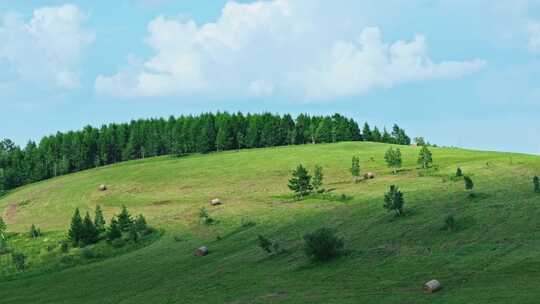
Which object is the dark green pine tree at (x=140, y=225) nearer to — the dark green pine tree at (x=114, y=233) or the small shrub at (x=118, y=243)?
the small shrub at (x=118, y=243)

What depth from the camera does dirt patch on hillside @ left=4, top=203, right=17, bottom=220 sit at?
420ft

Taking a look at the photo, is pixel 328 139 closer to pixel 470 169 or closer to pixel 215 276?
pixel 470 169

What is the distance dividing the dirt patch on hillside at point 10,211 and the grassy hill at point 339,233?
1.98 metres

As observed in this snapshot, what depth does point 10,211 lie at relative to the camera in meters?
135

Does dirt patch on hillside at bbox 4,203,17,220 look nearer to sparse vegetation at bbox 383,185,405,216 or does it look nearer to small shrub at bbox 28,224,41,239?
small shrub at bbox 28,224,41,239

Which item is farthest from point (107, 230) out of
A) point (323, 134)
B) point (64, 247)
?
point (323, 134)

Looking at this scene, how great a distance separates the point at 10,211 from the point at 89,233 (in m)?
50.6

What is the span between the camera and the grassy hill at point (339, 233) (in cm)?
4544

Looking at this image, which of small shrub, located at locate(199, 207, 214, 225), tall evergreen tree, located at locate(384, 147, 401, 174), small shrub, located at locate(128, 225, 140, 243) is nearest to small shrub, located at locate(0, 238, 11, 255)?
small shrub, located at locate(128, 225, 140, 243)

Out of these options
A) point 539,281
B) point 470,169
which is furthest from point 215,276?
point 470,169

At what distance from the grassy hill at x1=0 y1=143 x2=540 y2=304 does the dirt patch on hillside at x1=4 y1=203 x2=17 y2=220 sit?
1.98m

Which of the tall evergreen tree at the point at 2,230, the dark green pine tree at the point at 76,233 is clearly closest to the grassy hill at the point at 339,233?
the tall evergreen tree at the point at 2,230

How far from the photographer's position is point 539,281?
39.4 metres

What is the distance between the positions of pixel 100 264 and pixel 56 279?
6.98m
